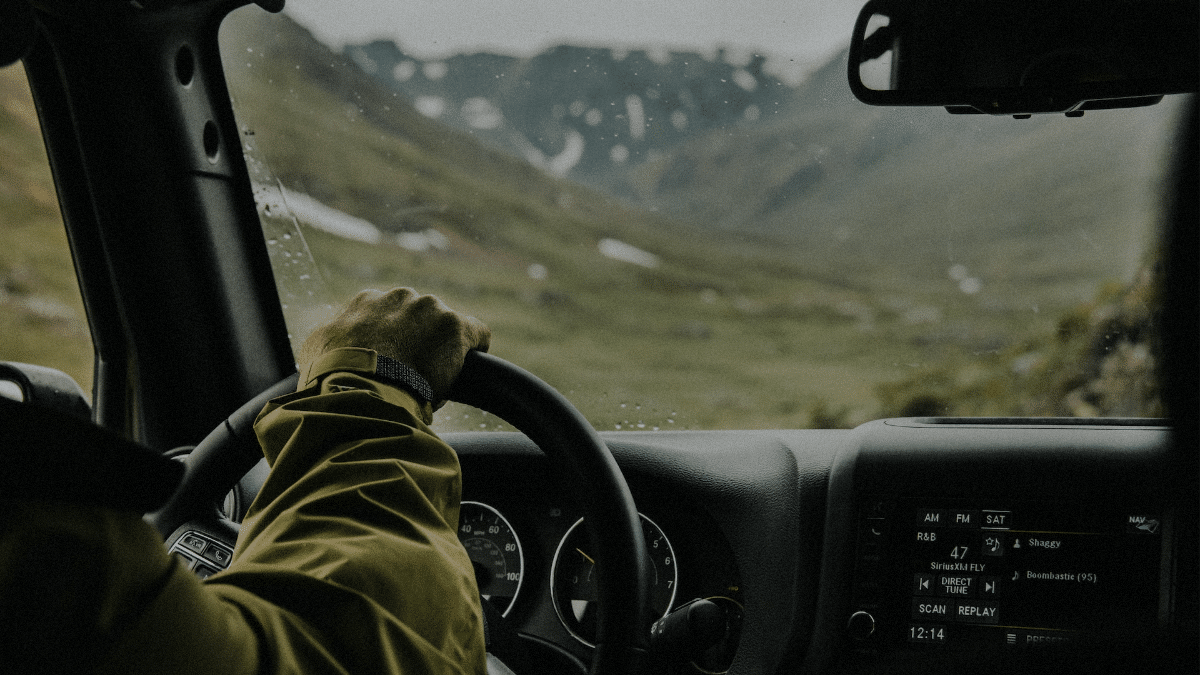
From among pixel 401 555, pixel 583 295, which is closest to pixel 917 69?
pixel 401 555

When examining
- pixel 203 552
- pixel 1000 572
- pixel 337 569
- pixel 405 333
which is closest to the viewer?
pixel 337 569

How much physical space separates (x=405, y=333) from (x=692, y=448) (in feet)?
3.25

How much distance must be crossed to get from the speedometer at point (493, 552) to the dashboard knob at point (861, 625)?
0.75 metres

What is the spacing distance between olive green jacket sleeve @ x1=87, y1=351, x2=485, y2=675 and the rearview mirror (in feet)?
3.64

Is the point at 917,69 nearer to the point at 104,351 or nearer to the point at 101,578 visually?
the point at 101,578

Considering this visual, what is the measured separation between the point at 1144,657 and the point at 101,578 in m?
0.74

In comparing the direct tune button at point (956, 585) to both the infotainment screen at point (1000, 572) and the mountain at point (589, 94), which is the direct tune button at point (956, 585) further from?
the mountain at point (589, 94)

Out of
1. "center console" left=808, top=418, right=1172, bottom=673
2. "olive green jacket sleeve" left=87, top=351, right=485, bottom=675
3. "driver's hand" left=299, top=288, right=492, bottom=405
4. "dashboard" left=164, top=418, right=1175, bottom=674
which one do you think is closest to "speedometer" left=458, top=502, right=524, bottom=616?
"dashboard" left=164, top=418, right=1175, bottom=674

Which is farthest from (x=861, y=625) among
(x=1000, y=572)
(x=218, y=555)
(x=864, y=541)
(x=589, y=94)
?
(x=589, y=94)

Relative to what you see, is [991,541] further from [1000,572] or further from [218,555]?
[218,555]

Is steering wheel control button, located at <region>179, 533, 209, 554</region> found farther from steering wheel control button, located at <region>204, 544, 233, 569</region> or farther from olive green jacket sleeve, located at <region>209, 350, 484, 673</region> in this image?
olive green jacket sleeve, located at <region>209, 350, 484, 673</region>

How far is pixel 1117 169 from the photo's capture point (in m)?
2.91

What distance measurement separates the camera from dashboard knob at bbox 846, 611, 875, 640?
197cm

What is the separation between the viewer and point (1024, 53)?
1.69 metres
